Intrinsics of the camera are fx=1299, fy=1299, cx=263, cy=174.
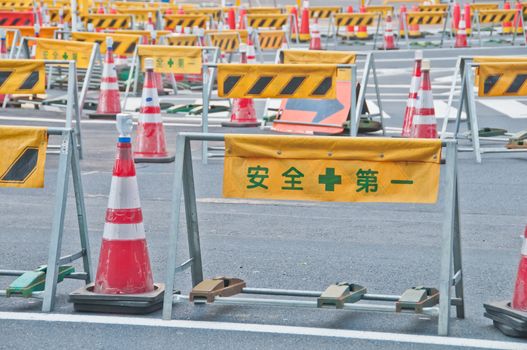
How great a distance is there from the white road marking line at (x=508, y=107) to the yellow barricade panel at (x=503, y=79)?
4.79m

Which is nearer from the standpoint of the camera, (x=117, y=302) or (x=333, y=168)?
(x=333, y=168)

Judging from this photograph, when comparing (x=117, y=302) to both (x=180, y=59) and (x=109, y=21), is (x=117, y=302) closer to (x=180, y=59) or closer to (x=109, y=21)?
(x=180, y=59)

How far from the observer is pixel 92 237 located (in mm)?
9617

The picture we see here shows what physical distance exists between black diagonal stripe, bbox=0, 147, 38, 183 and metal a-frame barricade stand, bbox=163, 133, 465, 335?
34.3 inches

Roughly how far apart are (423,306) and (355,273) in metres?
1.47

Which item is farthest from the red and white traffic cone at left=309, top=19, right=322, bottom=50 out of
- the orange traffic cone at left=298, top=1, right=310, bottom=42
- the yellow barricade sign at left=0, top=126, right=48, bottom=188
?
the yellow barricade sign at left=0, top=126, right=48, bottom=188

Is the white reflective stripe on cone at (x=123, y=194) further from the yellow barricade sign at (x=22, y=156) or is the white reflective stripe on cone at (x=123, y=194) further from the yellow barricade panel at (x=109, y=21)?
the yellow barricade panel at (x=109, y=21)

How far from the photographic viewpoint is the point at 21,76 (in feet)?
40.9

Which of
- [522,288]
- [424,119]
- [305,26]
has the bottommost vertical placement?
[522,288]

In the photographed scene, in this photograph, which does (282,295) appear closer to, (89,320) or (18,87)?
(89,320)

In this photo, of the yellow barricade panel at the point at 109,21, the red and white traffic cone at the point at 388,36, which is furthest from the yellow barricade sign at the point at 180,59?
the red and white traffic cone at the point at 388,36

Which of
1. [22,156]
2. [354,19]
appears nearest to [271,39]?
[354,19]

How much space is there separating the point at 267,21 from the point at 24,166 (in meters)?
24.3

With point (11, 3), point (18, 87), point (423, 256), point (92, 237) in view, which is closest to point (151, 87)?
point (18, 87)
